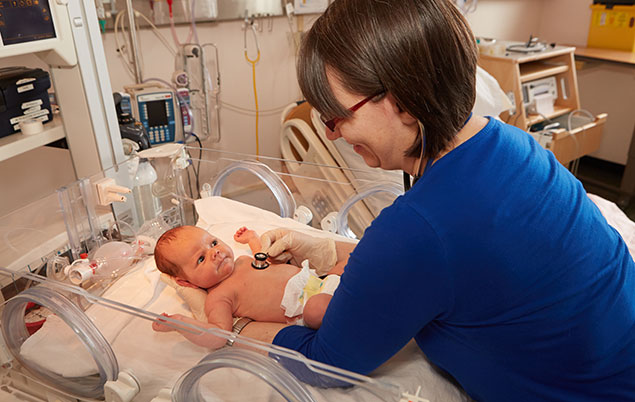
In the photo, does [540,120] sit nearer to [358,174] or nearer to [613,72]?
[613,72]

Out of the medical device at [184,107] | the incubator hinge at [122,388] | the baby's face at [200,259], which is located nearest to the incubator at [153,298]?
the incubator hinge at [122,388]

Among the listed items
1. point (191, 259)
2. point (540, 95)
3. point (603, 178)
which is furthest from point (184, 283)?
point (603, 178)

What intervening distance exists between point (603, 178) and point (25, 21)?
13.0 feet

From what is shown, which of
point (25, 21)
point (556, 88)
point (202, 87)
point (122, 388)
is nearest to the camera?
point (122, 388)

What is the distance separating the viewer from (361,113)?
0.83 metres

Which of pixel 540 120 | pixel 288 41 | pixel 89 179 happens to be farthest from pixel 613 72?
Result: pixel 89 179

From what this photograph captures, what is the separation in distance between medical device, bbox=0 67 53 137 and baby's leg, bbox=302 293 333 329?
3.23ft

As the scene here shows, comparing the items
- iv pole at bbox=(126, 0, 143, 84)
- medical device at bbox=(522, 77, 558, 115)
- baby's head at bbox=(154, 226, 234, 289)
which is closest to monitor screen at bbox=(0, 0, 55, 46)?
baby's head at bbox=(154, 226, 234, 289)

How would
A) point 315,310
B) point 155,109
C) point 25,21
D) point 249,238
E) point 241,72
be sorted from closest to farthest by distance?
point 315,310 < point 25,21 < point 249,238 < point 155,109 < point 241,72

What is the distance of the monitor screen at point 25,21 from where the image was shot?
1.19m

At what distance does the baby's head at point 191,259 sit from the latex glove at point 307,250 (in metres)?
0.14

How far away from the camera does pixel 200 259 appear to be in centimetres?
135

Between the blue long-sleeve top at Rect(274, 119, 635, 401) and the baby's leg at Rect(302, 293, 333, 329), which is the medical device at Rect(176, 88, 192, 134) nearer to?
the baby's leg at Rect(302, 293, 333, 329)

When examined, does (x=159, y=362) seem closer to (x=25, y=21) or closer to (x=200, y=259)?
(x=200, y=259)
